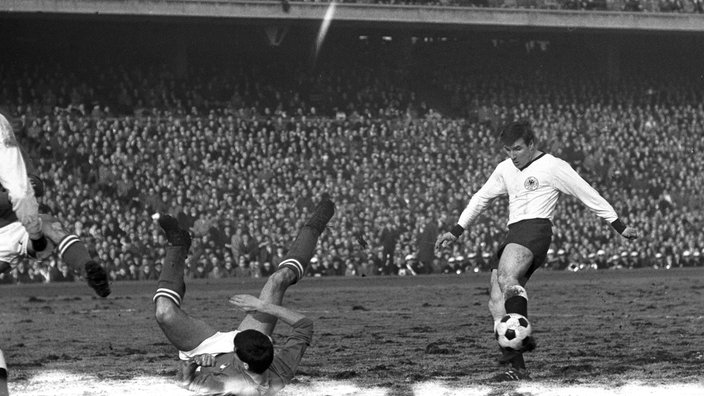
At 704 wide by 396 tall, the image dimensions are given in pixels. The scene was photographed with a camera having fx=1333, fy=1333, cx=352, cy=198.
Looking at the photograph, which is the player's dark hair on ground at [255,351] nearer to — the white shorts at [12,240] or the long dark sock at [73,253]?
the long dark sock at [73,253]

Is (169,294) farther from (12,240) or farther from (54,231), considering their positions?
(12,240)

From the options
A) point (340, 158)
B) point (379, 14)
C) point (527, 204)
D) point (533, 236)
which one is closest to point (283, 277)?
point (533, 236)

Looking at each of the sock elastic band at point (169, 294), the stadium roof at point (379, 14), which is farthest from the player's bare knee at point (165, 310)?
the stadium roof at point (379, 14)

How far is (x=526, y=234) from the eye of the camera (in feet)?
38.9

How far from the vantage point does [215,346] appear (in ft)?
29.4

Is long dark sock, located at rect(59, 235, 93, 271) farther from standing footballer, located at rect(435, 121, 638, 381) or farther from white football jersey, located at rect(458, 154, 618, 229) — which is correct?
white football jersey, located at rect(458, 154, 618, 229)

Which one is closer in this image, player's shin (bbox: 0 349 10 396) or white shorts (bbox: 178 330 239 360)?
player's shin (bbox: 0 349 10 396)

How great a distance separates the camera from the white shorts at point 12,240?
991 centimetres

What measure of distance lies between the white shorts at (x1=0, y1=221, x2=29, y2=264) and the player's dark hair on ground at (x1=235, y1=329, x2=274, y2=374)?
232cm

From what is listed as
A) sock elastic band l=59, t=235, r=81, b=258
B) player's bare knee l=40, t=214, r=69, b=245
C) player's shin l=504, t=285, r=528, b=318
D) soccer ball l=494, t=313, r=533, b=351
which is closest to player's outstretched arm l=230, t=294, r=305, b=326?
sock elastic band l=59, t=235, r=81, b=258

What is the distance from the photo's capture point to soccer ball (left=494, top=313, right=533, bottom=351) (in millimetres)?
11031

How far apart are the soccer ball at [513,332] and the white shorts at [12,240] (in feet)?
13.0

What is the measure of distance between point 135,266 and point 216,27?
15.7 m

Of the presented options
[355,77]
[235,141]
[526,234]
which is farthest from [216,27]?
[526,234]
